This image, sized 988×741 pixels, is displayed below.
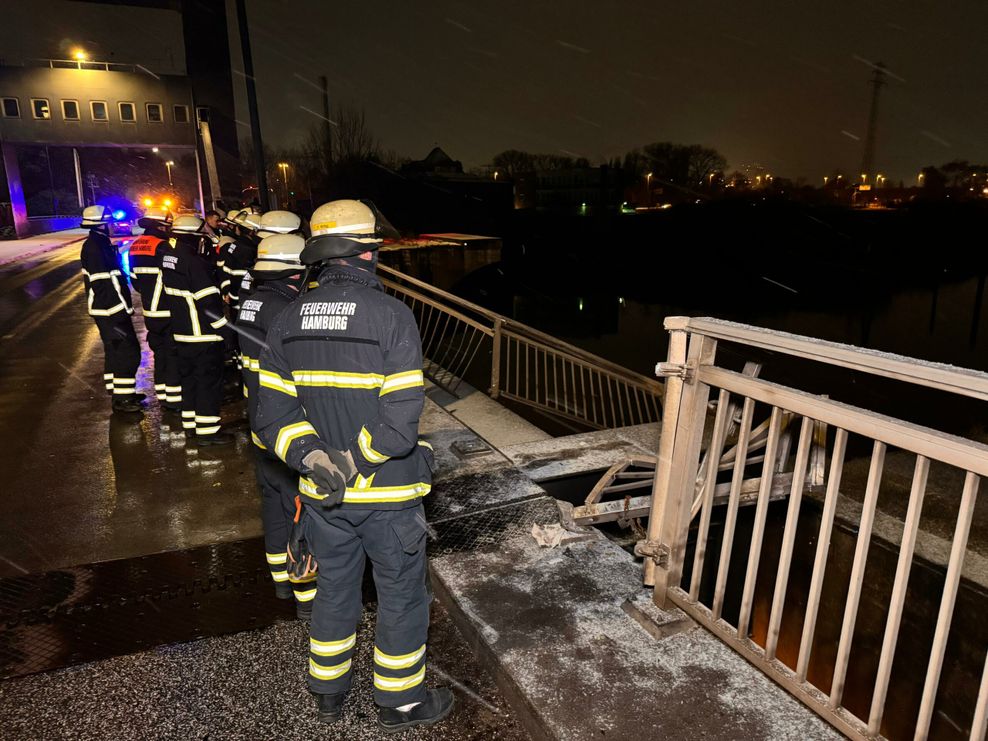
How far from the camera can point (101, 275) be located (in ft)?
21.0

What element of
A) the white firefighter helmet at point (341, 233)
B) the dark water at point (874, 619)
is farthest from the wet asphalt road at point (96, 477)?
the dark water at point (874, 619)

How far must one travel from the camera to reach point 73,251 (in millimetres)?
21156

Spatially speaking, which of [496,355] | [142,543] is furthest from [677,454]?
[496,355]

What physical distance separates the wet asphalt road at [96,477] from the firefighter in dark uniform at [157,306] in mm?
319

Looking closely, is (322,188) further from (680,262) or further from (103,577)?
(103,577)

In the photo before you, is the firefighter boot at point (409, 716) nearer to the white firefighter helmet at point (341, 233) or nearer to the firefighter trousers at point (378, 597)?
the firefighter trousers at point (378, 597)

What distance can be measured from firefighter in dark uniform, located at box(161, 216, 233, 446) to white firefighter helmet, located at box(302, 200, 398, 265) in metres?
3.40

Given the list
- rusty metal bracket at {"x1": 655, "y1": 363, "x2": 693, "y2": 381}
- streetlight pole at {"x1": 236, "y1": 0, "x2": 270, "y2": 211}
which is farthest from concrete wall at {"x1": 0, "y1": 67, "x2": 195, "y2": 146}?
rusty metal bracket at {"x1": 655, "y1": 363, "x2": 693, "y2": 381}

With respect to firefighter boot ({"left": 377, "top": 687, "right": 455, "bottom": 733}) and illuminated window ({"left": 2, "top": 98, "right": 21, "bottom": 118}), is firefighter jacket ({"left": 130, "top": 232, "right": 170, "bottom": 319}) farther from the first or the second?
illuminated window ({"left": 2, "top": 98, "right": 21, "bottom": 118})

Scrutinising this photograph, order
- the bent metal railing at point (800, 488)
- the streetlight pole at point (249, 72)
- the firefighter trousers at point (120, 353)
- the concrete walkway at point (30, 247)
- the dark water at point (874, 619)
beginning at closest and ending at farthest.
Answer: the bent metal railing at point (800, 488) < the dark water at point (874, 619) < the firefighter trousers at point (120, 353) < the streetlight pole at point (249, 72) < the concrete walkway at point (30, 247)

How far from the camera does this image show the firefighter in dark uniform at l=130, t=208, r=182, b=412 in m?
6.04

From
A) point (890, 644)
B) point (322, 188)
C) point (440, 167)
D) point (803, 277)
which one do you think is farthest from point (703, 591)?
point (440, 167)

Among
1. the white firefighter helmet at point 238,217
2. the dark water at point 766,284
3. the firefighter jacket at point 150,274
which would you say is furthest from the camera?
the dark water at point 766,284

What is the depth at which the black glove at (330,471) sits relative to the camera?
223 centimetres
